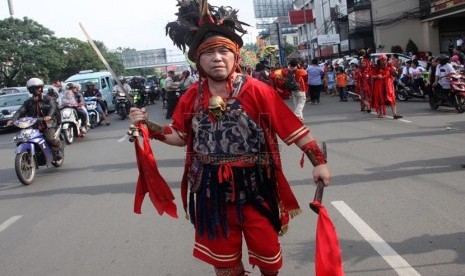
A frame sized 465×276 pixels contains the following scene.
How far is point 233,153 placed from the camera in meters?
2.79

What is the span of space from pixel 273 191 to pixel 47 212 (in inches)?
160

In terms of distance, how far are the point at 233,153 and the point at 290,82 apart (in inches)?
350

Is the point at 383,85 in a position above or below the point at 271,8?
below

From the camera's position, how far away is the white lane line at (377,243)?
12.1ft

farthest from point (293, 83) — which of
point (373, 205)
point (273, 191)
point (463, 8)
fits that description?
point (463, 8)

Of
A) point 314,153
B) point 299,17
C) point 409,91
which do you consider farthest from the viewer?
point 299,17

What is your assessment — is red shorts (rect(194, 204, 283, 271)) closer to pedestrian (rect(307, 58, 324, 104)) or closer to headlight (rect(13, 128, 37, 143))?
headlight (rect(13, 128, 37, 143))

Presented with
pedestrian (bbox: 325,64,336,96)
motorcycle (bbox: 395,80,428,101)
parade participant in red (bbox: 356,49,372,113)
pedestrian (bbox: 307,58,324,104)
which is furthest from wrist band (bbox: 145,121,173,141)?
pedestrian (bbox: 325,64,336,96)

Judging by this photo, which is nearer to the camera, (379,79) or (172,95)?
(379,79)

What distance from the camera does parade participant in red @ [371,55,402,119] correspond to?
1232cm

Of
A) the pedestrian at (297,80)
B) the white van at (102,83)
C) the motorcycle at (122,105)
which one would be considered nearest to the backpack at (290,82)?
the pedestrian at (297,80)

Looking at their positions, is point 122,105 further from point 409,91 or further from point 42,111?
point 42,111

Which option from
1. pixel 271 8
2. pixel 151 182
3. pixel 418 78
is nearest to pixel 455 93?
pixel 418 78

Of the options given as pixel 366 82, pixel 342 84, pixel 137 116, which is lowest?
pixel 342 84
